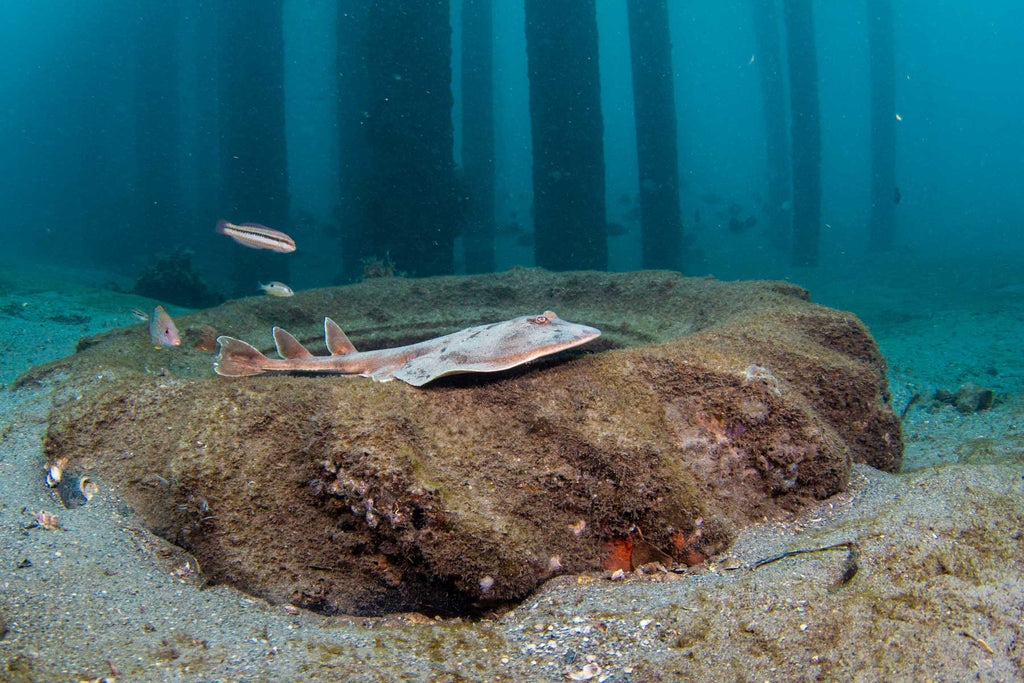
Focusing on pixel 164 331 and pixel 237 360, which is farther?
pixel 164 331

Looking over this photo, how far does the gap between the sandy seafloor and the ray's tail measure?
117cm

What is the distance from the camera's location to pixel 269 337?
5855mm

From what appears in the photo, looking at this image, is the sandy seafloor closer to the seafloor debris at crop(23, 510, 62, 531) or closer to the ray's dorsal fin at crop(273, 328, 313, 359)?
the seafloor debris at crop(23, 510, 62, 531)

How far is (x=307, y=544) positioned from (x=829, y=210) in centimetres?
5646

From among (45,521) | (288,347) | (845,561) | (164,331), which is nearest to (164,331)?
(164,331)

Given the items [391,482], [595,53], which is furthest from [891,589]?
[595,53]

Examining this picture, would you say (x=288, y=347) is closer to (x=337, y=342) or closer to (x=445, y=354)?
(x=337, y=342)

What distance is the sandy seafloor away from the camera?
1573 millimetres

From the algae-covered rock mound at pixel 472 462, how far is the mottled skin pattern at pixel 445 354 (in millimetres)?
152

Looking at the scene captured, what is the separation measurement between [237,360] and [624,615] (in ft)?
11.2

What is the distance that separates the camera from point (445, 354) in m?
3.19

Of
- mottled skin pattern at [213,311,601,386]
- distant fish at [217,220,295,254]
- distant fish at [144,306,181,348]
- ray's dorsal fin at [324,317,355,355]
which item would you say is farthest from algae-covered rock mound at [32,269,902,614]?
distant fish at [217,220,295,254]

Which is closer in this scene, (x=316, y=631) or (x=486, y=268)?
(x=316, y=631)

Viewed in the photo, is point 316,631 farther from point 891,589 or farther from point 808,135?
point 808,135
